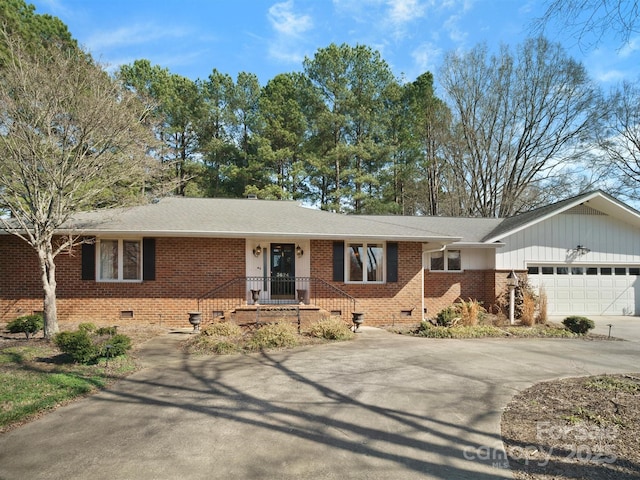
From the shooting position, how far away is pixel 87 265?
458 inches

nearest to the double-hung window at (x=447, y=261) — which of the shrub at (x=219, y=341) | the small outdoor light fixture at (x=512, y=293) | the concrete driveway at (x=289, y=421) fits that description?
the small outdoor light fixture at (x=512, y=293)

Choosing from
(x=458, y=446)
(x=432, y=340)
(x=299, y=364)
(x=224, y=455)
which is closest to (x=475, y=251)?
(x=432, y=340)

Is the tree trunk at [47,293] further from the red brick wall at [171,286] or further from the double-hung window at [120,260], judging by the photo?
the double-hung window at [120,260]

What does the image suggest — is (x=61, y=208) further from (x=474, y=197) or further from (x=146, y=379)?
(x=474, y=197)

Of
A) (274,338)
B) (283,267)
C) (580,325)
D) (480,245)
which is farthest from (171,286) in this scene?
(580,325)

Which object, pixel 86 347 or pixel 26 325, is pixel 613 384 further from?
pixel 26 325

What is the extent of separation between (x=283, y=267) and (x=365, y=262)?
2811 mm

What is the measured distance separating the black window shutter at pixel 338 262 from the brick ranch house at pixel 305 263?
0.03 m

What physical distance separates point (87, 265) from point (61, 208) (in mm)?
3067

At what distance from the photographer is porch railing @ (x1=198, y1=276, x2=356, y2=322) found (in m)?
12.0

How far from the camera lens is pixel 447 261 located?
15.4m

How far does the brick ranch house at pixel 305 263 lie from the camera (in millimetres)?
11586

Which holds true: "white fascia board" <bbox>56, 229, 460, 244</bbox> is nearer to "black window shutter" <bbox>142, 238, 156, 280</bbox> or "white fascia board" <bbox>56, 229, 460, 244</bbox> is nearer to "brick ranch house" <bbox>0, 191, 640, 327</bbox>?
"brick ranch house" <bbox>0, 191, 640, 327</bbox>

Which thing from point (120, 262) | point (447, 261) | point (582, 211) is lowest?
point (447, 261)
